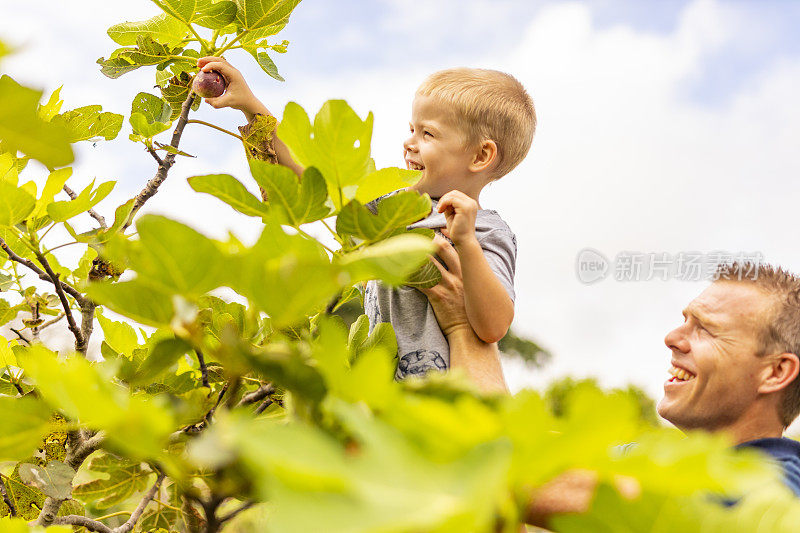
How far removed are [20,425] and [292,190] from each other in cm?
25

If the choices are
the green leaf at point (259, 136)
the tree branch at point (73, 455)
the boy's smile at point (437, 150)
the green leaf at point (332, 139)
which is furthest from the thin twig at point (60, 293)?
the boy's smile at point (437, 150)

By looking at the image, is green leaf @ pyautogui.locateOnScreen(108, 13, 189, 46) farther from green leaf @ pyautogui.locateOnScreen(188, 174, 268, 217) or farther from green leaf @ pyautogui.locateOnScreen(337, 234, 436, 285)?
green leaf @ pyautogui.locateOnScreen(337, 234, 436, 285)

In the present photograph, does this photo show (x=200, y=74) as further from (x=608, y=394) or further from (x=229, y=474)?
(x=608, y=394)

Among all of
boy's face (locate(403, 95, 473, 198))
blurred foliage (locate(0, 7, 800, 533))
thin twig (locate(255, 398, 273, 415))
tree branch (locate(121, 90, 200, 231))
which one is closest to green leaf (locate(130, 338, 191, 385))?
blurred foliage (locate(0, 7, 800, 533))

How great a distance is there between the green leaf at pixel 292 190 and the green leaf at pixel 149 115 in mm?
597

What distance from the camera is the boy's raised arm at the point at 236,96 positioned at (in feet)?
3.62

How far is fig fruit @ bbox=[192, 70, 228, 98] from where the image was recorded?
42.4 inches

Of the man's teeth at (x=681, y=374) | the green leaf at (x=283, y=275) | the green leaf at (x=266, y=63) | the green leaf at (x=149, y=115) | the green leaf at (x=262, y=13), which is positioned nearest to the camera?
the green leaf at (x=283, y=275)

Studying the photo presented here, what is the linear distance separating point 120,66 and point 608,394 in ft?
3.71

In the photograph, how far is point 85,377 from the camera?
0.29m

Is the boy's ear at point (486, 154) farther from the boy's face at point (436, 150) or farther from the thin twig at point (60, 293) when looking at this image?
the thin twig at point (60, 293)

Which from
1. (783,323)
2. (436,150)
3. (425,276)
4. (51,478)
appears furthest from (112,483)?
(783,323)

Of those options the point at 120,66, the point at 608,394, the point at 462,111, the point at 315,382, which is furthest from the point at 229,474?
the point at 462,111

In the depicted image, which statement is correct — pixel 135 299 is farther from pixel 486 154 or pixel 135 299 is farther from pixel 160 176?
pixel 486 154
